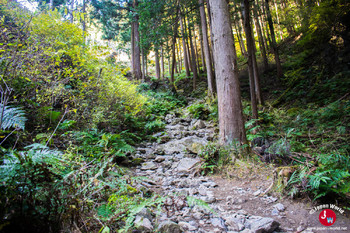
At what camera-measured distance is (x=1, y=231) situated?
3.38ft

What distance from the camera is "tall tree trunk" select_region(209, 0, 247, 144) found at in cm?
408

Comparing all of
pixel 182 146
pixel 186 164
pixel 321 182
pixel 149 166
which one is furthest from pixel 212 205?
pixel 182 146

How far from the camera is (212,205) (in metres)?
2.54

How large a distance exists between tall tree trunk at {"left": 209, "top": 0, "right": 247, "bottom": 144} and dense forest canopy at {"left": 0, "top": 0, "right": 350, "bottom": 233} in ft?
0.08

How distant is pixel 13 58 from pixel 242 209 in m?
4.51

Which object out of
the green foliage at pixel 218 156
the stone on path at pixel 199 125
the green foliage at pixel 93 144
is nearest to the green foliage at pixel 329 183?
the green foliage at pixel 218 156

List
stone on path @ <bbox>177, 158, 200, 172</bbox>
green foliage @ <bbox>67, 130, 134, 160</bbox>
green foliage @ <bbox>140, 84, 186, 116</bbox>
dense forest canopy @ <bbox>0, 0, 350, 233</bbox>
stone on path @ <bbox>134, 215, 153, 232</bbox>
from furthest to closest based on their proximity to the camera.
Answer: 1. green foliage @ <bbox>140, 84, 186, 116</bbox>
2. stone on path @ <bbox>177, 158, 200, 172</bbox>
3. green foliage @ <bbox>67, 130, 134, 160</bbox>
4. stone on path @ <bbox>134, 215, 153, 232</bbox>
5. dense forest canopy @ <bbox>0, 0, 350, 233</bbox>

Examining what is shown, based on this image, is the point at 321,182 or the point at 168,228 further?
the point at 321,182

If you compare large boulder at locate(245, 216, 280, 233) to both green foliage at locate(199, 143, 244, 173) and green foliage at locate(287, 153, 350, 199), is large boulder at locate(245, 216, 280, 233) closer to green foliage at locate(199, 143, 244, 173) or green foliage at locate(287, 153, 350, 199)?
green foliage at locate(287, 153, 350, 199)

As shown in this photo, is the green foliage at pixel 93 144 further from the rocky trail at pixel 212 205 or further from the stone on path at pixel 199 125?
the stone on path at pixel 199 125

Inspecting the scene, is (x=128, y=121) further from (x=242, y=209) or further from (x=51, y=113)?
(x=242, y=209)

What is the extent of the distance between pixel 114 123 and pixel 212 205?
13.5ft

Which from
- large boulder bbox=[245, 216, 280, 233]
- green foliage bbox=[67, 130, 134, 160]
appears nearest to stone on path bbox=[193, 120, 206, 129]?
green foliage bbox=[67, 130, 134, 160]

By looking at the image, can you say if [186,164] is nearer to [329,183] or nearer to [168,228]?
[168,228]
